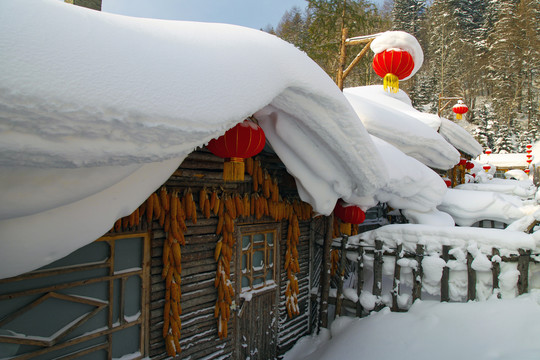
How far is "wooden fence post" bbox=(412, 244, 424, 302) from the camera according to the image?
A: 500 cm

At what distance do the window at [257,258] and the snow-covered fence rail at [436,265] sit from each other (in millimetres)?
1435

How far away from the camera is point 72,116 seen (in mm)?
1507

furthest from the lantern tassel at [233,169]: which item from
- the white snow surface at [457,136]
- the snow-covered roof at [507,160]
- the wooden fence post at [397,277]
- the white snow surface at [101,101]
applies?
the snow-covered roof at [507,160]

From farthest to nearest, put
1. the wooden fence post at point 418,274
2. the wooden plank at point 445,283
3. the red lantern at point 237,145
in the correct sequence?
the wooden fence post at point 418,274 → the wooden plank at point 445,283 → the red lantern at point 237,145

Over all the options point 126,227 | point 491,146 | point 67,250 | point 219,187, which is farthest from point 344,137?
point 491,146

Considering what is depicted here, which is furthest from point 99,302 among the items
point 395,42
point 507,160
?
point 507,160

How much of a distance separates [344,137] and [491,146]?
3642 cm

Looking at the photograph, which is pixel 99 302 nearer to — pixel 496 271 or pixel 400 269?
pixel 400 269

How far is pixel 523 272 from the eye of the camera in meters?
4.43

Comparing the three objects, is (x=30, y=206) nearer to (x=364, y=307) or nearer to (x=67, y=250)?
(x=67, y=250)

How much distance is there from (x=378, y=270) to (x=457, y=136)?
9.83m

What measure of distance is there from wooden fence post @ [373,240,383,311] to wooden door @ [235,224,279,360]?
5.73 ft

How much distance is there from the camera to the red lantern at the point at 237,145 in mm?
3066

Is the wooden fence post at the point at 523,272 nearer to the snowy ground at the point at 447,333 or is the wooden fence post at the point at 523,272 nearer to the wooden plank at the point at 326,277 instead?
the snowy ground at the point at 447,333
